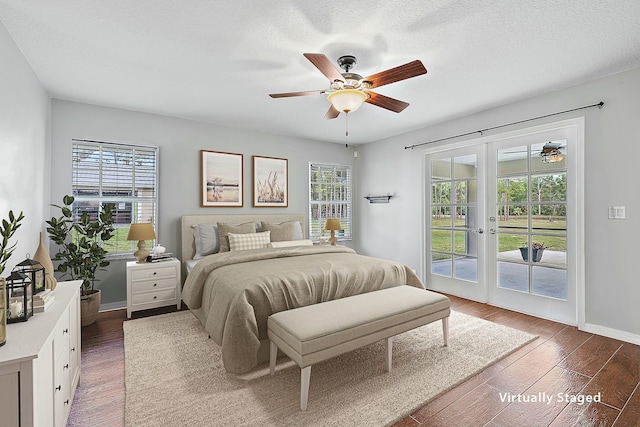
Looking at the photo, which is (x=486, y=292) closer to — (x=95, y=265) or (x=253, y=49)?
(x=253, y=49)

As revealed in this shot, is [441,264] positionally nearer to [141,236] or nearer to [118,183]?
[141,236]

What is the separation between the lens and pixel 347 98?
7.96 feet

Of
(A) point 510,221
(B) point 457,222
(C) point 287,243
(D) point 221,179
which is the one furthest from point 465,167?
(D) point 221,179

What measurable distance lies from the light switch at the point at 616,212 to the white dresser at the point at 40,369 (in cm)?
417

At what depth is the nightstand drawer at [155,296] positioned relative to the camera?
3.36 m

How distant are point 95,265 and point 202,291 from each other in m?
1.43

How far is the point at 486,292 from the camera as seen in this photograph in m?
3.88

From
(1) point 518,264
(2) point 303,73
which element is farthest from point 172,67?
(1) point 518,264

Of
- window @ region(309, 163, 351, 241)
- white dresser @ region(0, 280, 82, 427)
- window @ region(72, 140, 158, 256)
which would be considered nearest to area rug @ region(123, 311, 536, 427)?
white dresser @ region(0, 280, 82, 427)

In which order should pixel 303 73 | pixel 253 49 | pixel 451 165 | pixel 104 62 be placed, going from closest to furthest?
pixel 253 49 → pixel 104 62 → pixel 303 73 → pixel 451 165

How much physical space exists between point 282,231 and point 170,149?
1873 millimetres

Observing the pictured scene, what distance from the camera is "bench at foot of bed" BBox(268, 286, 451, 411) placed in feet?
6.02

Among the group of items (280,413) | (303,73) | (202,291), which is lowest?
(280,413)

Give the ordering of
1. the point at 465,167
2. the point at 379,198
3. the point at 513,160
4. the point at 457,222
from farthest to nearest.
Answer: the point at 379,198
the point at 457,222
the point at 465,167
the point at 513,160
